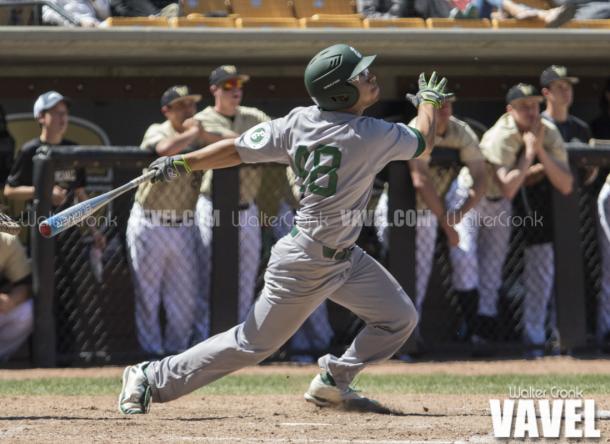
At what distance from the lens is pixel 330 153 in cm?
568

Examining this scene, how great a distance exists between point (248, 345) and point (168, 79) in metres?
4.57

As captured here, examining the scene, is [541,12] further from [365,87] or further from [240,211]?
[365,87]

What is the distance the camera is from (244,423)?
6098 mm

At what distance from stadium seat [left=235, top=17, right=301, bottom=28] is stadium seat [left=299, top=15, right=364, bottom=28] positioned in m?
0.07

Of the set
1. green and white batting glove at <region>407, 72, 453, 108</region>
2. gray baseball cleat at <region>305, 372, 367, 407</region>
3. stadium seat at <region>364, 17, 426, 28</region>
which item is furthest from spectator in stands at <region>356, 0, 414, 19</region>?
gray baseball cleat at <region>305, 372, 367, 407</region>

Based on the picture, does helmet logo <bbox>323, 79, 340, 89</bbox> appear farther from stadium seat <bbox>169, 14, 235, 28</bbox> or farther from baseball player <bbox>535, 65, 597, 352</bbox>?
baseball player <bbox>535, 65, 597, 352</bbox>

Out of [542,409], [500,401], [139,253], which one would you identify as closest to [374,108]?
[139,253]

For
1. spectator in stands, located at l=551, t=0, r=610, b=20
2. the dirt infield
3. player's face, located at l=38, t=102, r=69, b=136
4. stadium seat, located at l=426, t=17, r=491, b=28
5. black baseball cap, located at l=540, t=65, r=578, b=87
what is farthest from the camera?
spectator in stands, located at l=551, t=0, r=610, b=20

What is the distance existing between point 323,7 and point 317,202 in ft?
16.1

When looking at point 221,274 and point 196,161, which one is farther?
point 221,274

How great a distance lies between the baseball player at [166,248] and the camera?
29.0 ft

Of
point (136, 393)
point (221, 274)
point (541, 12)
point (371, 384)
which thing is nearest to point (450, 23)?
point (541, 12)

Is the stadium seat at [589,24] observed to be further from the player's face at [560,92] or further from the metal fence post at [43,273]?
the metal fence post at [43,273]

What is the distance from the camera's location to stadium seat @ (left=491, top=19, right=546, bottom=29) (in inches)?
391
